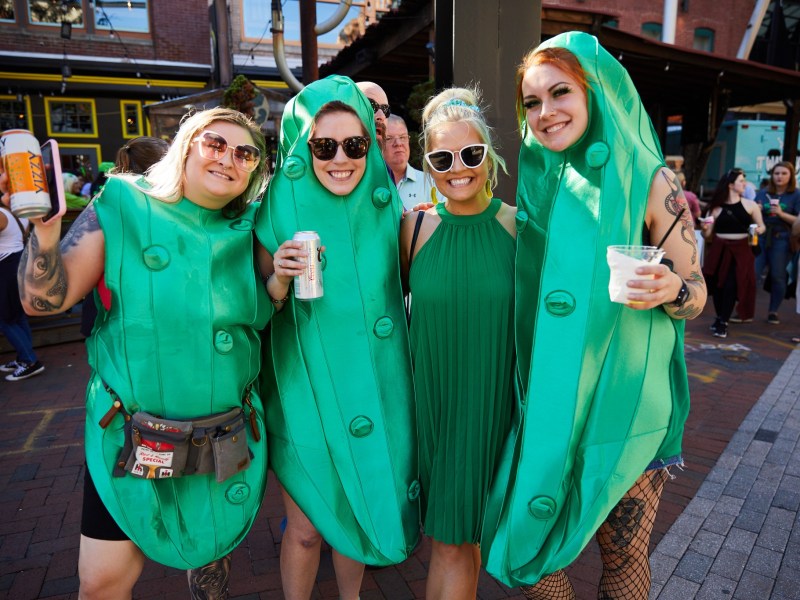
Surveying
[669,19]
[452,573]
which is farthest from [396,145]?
[669,19]

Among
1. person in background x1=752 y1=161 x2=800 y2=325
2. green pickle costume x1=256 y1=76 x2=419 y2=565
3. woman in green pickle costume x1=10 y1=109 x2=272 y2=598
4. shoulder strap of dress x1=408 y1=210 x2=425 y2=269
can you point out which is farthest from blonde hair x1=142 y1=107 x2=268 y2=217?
person in background x1=752 y1=161 x2=800 y2=325

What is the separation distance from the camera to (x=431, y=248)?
81.1 inches

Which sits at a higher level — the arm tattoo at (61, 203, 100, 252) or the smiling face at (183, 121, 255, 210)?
the smiling face at (183, 121, 255, 210)

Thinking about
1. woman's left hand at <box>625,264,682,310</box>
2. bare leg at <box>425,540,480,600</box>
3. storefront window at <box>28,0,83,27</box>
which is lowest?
bare leg at <box>425,540,480,600</box>

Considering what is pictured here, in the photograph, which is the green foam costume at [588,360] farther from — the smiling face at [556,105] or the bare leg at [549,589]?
the bare leg at [549,589]

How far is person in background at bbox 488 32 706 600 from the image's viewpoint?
5.74 ft

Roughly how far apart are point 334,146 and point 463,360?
0.85 meters

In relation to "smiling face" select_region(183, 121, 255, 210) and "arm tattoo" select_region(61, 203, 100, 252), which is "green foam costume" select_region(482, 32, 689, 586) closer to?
"smiling face" select_region(183, 121, 255, 210)

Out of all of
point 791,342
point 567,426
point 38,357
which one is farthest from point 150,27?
point 567,426

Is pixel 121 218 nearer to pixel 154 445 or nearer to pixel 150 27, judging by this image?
pixel 154 445

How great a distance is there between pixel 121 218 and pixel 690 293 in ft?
5.79

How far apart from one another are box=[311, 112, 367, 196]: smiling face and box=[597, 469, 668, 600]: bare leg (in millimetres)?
1404

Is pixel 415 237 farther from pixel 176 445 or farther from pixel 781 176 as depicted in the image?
pixel 781 176

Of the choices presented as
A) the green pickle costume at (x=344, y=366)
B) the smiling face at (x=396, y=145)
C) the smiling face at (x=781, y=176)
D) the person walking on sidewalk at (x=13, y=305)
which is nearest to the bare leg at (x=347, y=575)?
the green pickle costume at (x=344, y=366)
